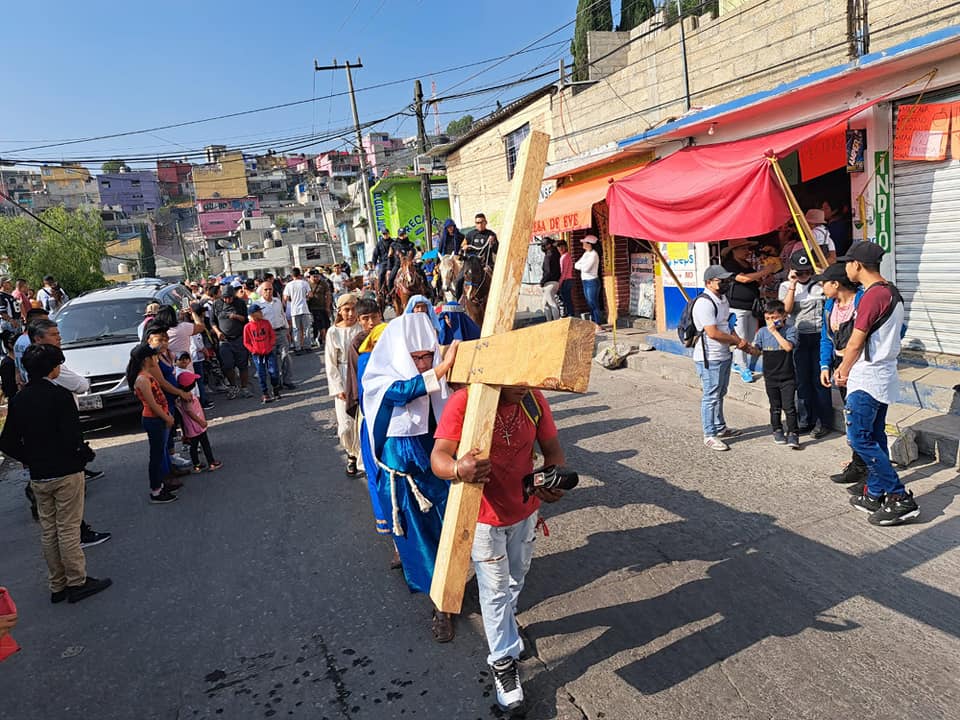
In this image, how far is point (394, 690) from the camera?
3.17 metres

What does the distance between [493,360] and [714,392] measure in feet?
15.4

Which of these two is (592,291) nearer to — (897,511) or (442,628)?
(897,511)

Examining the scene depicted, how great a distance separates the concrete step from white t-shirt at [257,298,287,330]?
628cm

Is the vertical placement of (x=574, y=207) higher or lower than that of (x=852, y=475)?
higher

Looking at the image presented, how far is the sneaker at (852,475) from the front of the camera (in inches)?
199

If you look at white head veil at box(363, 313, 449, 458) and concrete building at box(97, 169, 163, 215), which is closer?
white head veil at box(363, 313, 449, 458)

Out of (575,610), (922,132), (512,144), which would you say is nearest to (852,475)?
(575,610)

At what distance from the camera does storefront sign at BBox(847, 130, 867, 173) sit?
7383 millimetres

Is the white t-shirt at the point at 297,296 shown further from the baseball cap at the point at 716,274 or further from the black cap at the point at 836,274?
the black cap at the point at 836,274

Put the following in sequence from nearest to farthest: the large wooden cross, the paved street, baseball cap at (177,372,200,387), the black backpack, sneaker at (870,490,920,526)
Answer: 1. the large wooden cross
2. the paved street
3. sneaker at (870,490,920,526)
4. the black backpack
5. baseball cap at (177,372,200,387)

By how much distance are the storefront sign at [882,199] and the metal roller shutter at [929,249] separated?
70 mm

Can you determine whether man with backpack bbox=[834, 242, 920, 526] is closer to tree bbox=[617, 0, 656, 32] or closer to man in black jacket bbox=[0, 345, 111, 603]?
man in black jacket bbox=[0, 345, 111, 603]

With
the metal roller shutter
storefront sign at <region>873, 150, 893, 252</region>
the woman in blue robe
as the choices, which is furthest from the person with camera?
storefront sign at <region>873, 150, 893, 252</region>

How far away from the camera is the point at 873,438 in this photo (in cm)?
446
